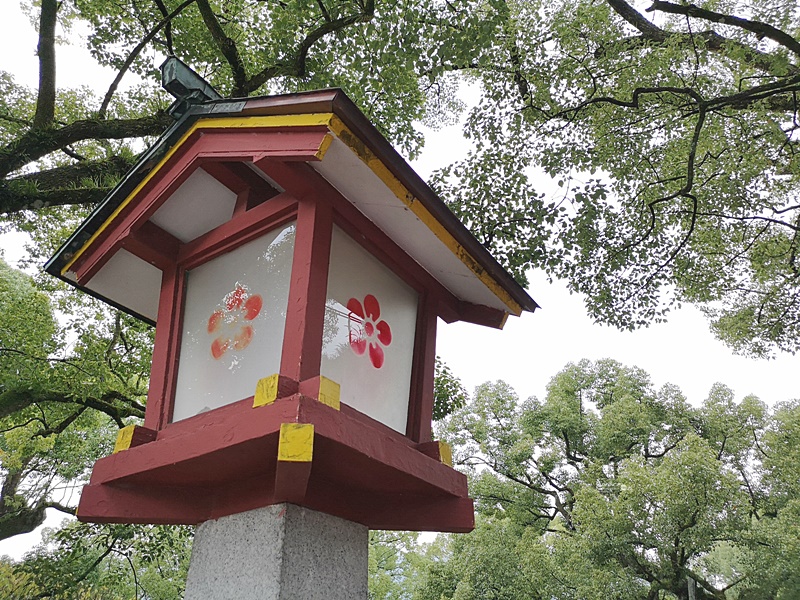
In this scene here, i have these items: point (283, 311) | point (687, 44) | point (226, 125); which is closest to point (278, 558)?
point (283, 311)

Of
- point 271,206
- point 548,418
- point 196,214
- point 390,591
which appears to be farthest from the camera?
point 390,591

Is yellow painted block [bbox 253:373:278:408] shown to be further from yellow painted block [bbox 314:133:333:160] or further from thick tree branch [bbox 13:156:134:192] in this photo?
thick tree branch [bbox 13:156:134:192]

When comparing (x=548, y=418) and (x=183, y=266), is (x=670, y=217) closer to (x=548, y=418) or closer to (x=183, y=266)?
(x=183, y=266)

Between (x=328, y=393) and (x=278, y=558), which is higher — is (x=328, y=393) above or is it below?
above

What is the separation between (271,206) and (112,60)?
557 centimetres

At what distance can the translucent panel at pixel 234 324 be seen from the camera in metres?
2.65

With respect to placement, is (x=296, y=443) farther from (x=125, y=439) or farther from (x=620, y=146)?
(x=620, y=146)

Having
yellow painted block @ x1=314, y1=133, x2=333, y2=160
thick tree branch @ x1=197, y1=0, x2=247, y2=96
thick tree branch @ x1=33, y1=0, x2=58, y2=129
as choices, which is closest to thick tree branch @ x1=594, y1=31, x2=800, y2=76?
thick tree branch @ x1=197, y1=0, x2=247, y2=96

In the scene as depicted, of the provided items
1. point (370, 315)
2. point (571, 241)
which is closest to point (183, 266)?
Result: point (370, 315)

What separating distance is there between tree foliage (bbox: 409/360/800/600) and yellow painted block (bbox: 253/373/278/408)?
1075 cm

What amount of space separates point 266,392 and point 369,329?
0.78m

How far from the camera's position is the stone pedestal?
99.0 inches

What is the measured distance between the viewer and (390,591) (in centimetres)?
1930

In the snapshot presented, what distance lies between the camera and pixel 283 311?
2641 millimetres
